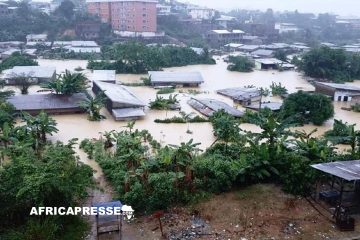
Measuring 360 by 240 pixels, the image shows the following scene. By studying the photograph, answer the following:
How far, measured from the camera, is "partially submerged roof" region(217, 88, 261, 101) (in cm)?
3033

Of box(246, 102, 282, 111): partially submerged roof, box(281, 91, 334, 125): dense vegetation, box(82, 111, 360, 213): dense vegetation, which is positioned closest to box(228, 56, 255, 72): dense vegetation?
box(246, 102, 282, 111): partially submerged roof

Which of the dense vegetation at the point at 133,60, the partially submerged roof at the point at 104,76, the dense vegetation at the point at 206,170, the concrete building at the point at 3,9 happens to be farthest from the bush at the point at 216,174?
the concrete building at the point at 3,9

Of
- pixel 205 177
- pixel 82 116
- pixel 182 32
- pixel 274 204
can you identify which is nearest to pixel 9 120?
pixel 82 116

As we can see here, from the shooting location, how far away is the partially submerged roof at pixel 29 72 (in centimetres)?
3312

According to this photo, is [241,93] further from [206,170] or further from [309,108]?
[206,170]

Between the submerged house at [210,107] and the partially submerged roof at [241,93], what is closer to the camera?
the submerged house at [210,107]

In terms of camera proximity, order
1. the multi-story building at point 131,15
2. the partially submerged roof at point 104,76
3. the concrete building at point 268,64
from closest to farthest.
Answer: the partially submerged roof at point 104,76, the concrete building at point 268,64, the multi-story building at point 131,15

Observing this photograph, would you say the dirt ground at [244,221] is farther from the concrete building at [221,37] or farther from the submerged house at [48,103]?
the concrete building at [221,37]

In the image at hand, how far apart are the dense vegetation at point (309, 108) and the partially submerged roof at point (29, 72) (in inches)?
820

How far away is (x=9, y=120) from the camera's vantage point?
1972cm

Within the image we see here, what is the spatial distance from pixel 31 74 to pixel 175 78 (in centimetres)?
1269

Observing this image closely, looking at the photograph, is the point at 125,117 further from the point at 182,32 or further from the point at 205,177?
the point at 182,32

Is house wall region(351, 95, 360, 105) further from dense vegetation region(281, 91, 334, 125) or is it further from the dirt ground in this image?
the dirt ground

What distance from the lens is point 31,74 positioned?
111ft
